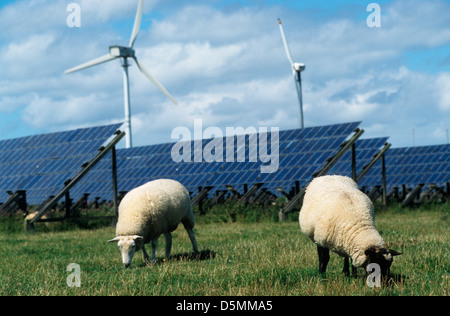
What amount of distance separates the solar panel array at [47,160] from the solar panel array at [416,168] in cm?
1411

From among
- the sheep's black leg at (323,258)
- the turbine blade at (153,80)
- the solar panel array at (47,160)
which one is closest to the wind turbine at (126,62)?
the turbine blade at (153,80)

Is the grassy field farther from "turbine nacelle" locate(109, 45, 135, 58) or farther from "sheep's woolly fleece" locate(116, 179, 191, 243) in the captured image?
"turbine nacelle" locate(109, 45, 135, 58)

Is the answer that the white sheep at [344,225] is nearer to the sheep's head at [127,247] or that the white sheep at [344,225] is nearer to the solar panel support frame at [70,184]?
the sheep's head at [127,247]

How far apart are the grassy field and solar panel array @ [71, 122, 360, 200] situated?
8132 millimetres

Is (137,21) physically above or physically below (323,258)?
above

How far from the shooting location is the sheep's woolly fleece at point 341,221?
7.06 m

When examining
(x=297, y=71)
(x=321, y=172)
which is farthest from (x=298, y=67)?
(x=321, y=172)

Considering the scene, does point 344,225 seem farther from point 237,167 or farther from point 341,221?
point 237,167

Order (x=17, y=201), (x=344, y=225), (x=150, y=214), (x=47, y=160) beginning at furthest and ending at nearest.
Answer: (x=47, y=160)
(x=17, y=201)
(x=150, y=214)
(x=344, y=225)

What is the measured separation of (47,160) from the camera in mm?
23625

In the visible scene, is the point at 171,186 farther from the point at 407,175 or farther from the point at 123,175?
the point at 407,175

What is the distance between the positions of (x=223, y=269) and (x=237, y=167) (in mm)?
16362
